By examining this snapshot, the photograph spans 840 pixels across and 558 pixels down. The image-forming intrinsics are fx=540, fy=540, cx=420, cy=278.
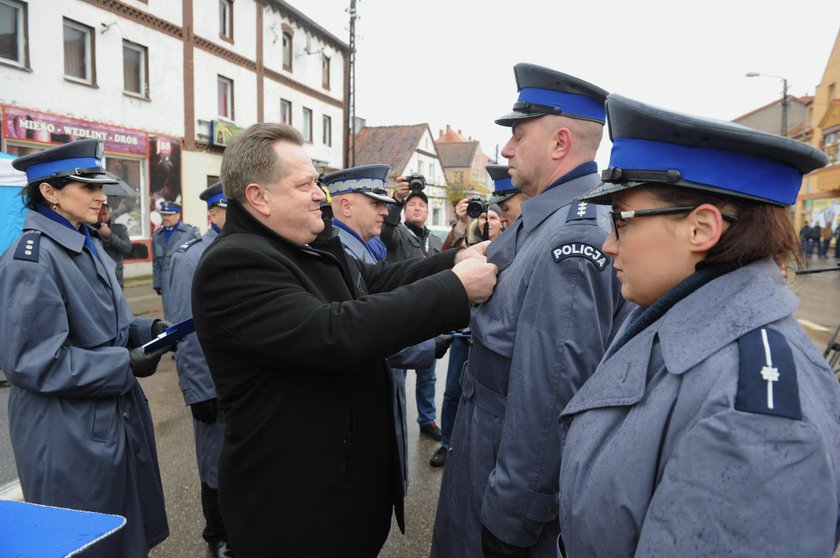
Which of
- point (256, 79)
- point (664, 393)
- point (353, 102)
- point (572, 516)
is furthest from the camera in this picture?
point (256, 79)

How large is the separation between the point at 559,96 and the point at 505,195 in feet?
7.97

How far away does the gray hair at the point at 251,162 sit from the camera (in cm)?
193

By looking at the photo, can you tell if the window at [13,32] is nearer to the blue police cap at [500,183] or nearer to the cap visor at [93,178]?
the cap visor at [93,178]

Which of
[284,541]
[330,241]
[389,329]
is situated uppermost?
[330,241]

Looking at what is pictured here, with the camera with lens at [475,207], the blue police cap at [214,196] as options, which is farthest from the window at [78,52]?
the camera with lens at [475,207]

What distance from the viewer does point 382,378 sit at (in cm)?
209

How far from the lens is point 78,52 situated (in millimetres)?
13516

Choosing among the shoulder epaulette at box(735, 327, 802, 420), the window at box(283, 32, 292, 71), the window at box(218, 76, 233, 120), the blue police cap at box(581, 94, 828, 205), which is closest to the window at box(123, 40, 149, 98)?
the window at box(218, 76, 233, 120)

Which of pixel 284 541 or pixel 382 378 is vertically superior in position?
pixel 382 378

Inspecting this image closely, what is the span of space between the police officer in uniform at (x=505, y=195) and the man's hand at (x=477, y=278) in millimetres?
2240

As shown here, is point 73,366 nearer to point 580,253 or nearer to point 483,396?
point 483,396

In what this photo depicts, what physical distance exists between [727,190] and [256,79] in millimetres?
21198

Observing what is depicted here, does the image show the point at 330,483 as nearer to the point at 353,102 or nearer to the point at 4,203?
the point at 4,203

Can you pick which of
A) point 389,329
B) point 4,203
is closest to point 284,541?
point 389,329
